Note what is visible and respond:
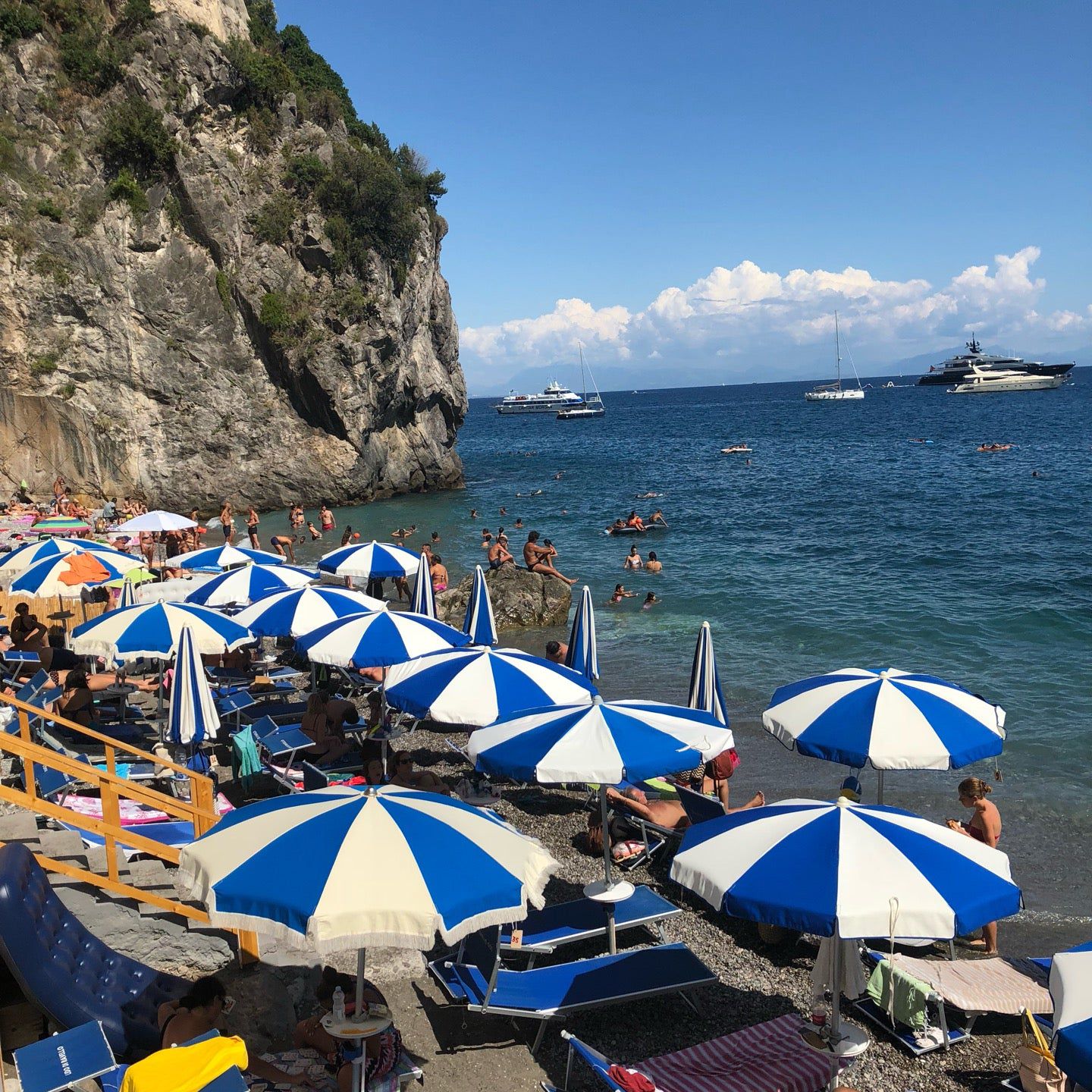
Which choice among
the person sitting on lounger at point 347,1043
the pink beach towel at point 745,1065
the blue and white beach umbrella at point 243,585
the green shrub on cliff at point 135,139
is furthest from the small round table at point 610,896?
the green shrub on cliff at point 135,139

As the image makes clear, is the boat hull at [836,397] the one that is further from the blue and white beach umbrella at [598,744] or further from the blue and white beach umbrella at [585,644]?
the blue and white beach umbrella at [598,744]

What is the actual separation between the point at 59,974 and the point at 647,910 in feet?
14.3

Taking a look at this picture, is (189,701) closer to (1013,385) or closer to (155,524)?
(155,524)

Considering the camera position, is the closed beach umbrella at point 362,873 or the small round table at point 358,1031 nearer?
the closed beach umbrella at point 362,873

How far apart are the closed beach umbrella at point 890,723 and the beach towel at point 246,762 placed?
222 inches

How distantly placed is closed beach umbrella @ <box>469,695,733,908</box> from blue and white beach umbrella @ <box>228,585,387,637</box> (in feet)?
14.8

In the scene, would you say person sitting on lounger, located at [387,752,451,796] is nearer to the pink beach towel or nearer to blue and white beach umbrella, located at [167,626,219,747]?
blue and white beach umbrella, located at [167,626,219,747]

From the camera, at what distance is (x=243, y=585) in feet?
44.5

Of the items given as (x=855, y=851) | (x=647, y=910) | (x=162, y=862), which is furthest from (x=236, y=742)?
(x=855, y=851)

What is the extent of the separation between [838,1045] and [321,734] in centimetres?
A: 754

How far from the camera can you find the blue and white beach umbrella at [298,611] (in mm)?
11555

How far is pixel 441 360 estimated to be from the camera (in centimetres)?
5097

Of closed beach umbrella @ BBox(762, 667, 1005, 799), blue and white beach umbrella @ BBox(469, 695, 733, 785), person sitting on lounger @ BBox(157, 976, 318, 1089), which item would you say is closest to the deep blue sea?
closed beach umbrella @ BBox(762, 667, 1005, 799)

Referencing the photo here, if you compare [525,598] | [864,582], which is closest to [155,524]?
[525,598]
